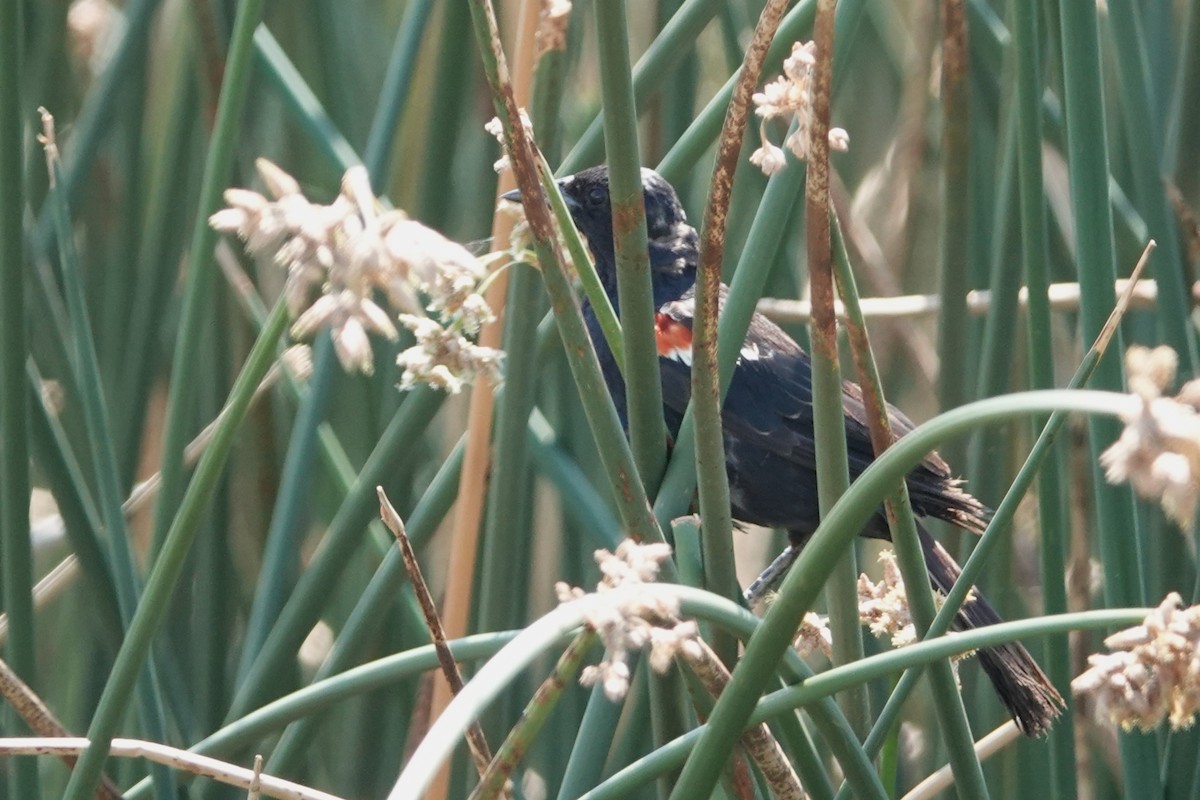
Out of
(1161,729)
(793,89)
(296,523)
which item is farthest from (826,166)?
(296,523)

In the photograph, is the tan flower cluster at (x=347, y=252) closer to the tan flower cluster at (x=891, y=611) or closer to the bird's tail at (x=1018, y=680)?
the tan flower cluster at (x=891, y=611)

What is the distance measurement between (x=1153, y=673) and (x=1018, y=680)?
29.1 inches

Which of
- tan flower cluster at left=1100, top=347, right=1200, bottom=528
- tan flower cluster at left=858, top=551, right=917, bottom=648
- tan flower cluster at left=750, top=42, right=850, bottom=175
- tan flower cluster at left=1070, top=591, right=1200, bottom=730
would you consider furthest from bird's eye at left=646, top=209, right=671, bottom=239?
tan flower cluster at left=1100, top=347, right=1200, bottom=528

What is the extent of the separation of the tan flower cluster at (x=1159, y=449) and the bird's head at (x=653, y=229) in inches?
59.5

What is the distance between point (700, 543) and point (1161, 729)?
0.65 meters

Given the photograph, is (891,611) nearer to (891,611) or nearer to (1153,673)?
(891,611)

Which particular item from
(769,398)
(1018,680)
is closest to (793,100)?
(1018,680)

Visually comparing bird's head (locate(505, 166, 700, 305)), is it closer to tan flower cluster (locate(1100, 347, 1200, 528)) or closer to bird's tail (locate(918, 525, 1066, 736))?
bird's tail (locate(918, 525, 1066, 736))

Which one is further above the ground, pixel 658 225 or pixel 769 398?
pixel 658 225

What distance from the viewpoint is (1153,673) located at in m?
0.66

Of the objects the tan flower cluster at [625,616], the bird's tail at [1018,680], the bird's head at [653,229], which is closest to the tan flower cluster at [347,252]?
the tan flower cluster at [625,616]

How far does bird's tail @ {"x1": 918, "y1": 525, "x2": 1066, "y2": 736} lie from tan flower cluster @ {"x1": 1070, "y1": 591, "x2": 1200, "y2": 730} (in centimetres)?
52

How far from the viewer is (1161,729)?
1.34 metres

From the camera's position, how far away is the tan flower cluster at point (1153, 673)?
64cm
